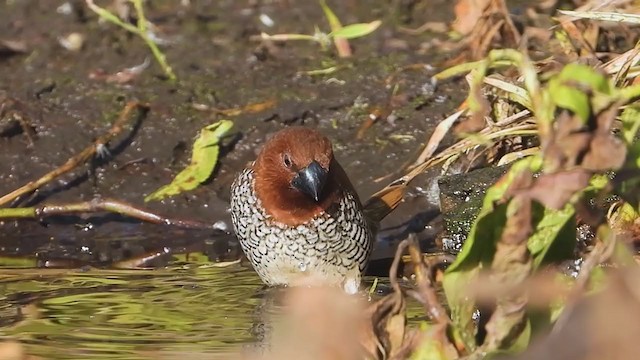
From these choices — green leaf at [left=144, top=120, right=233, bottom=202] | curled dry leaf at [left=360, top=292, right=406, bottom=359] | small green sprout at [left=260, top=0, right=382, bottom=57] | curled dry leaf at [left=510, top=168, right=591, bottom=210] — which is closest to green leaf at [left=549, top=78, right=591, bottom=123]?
curled dry leaf at [left=510, top=168, right=591, bottom=210]

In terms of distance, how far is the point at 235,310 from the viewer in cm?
525

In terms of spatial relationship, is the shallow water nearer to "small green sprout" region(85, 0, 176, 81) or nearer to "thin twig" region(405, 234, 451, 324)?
"thin twig" region(405, 234, 451, 324)

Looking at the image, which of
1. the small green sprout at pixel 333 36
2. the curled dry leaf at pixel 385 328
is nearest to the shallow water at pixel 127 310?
the curled dry leaf at pixel 385 328

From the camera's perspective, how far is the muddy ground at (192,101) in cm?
664

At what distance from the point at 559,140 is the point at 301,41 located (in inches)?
194

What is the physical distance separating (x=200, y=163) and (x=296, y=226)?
125 centimetres

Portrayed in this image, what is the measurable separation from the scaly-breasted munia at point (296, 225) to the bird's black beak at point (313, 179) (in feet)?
0.06

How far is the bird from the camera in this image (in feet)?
18.8

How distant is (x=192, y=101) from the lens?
290 inches

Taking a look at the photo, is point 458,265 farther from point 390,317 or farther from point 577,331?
point 577,331

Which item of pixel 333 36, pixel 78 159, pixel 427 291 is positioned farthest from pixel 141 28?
pixel 427 291

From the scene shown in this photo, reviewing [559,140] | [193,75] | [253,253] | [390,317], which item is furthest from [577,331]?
[193,75]

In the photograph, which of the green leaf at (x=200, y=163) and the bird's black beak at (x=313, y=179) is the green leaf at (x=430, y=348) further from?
the green leaf at (x=200, y=163)

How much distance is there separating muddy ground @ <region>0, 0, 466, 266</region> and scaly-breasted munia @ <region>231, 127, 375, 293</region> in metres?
A: 0.59
